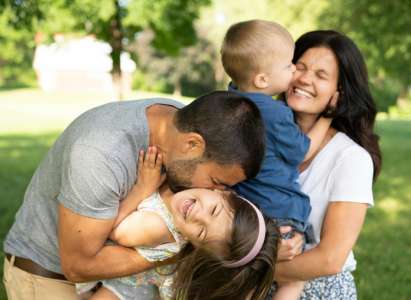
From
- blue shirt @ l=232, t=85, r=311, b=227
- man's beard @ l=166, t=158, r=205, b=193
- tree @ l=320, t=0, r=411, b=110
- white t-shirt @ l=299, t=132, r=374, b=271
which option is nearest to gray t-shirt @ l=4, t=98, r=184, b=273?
man's beard @ l=166, t=158, r=205, b=193

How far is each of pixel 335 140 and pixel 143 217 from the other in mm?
1183

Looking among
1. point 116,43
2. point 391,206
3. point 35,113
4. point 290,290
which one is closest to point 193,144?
point 290,290

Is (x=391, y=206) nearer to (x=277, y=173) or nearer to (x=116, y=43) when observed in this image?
(x=116, y=43)

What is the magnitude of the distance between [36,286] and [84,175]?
0.85 metres

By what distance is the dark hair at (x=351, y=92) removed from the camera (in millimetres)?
3289

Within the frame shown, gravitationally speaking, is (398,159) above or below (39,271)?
below

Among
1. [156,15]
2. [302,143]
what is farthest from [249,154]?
[156,15]

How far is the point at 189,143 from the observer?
2.72 meters

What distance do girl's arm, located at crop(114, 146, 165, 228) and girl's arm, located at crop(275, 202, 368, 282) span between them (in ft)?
2.69

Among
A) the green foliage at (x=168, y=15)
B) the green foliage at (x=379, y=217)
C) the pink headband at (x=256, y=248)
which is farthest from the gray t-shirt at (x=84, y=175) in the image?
the green foliage at (x=168, y=15)

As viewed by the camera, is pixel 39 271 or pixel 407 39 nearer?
pixel 39 271

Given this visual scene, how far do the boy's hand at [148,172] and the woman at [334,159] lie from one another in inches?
31.8

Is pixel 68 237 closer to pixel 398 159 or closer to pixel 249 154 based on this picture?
pixel 249 154

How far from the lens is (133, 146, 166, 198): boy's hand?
279 centimetres
